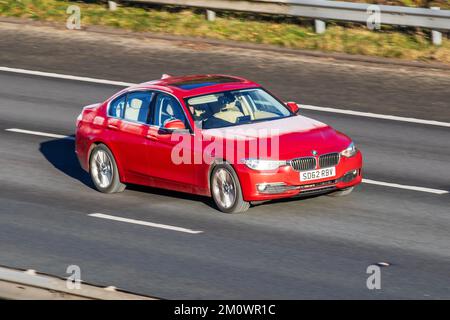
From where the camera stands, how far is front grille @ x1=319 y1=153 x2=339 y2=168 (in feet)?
49.8

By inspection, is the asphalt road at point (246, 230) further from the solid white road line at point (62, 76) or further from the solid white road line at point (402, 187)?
the solid white road line at point (62, 76)

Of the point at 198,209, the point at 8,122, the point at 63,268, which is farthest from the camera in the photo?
the point at 8,122

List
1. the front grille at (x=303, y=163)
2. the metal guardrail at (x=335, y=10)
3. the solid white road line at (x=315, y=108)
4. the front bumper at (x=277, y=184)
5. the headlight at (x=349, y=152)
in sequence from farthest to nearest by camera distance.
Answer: the metal guardrail at (x=335, y=10)
the solid white road line at (x=315, y=108)
the headlight at (x=349, y=152)
the front grille at (x=303, y=163)
the front bumper at (x=277, y=184)

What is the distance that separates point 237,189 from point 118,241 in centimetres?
170

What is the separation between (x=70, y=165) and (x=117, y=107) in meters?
2.03

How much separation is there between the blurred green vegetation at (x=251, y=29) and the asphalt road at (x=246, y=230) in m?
3.76

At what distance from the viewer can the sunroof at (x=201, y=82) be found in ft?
54.1

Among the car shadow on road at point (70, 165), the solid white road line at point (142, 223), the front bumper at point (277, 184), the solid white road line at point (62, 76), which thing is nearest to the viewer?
the solid white road line at point (142, 223)

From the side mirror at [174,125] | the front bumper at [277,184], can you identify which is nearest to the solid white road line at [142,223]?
the front bumper at [277,184]

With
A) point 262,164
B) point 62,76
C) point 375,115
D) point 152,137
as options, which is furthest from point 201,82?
point 62,76

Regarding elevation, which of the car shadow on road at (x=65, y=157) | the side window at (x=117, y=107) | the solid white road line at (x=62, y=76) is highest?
the side window at (x=117, y=107)
